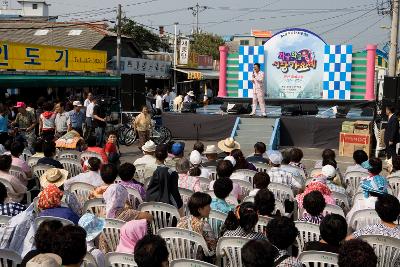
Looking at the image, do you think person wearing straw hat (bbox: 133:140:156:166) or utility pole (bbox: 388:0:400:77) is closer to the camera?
person wearing straw hat (bbox: 133:140:156:166)

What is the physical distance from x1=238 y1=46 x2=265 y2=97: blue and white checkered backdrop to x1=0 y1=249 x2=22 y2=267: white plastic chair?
49.1 ft

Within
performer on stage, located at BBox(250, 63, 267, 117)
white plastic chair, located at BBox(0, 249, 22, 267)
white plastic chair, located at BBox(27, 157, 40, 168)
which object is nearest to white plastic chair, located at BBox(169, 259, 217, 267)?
white plastic chair, located at BBox(0, 249, 22, 267)

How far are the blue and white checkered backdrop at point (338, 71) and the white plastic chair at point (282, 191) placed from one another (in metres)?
11.8

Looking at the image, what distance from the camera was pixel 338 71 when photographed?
17484 mm

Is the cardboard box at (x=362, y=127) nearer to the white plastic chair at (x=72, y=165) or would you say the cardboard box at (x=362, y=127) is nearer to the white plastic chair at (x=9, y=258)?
the white plastic chair at (x=72, y=165)

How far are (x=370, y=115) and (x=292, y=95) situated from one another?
291cm

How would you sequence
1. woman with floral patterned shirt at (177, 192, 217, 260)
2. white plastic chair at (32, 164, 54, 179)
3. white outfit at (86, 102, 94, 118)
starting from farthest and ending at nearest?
white outfit at (86, 102, 94, 118), white plastic chair at (32, 164, 54, 179), woman with floral patterned shirt at (177, 192, 217, 260)

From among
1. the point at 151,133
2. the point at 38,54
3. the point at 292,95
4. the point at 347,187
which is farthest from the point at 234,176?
the point at 38,54

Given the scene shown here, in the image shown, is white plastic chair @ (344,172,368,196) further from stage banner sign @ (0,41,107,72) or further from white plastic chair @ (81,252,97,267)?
stage banner sign @ (0,41,107,72)

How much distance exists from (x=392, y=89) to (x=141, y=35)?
40.5 metres

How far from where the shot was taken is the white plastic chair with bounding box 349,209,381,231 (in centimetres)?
508

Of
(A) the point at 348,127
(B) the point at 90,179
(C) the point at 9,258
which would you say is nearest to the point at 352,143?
(A) the point at 348,127

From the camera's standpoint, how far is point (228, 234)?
429cm

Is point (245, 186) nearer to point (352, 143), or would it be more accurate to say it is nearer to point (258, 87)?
point (352, 143)
